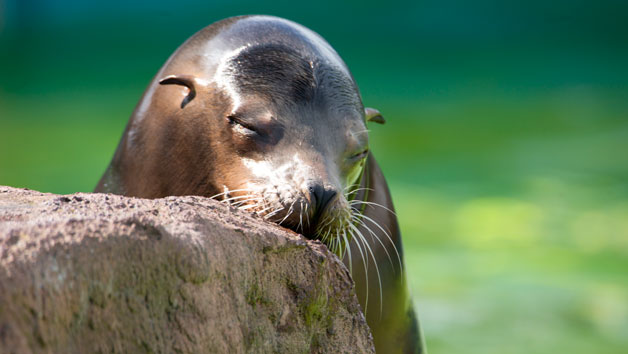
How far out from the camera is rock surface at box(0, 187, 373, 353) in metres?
1.12

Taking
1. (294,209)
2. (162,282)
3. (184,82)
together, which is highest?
(184,82)

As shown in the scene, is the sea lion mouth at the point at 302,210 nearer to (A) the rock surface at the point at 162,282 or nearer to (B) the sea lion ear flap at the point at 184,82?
(A) the rock surface at the point at 162,282

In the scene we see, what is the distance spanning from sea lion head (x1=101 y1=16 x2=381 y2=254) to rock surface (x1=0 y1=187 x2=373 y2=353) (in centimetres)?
41

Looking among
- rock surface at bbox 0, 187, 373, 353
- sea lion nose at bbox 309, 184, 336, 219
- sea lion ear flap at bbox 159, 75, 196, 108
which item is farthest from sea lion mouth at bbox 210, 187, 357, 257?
sea lion ear flap at bbox 159, 75, 196, 108

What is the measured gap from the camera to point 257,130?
2.35 metres

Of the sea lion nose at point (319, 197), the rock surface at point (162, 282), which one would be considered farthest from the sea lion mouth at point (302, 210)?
the rock surface at point (162, 282)

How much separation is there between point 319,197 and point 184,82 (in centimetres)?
82

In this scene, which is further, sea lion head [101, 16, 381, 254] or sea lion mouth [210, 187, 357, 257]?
sea lion head [101, 16, 381, 254]

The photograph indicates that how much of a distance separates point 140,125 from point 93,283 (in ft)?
5.45

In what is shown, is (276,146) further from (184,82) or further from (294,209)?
(184,82)

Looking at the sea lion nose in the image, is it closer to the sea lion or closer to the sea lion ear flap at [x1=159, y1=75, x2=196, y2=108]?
the sea lion

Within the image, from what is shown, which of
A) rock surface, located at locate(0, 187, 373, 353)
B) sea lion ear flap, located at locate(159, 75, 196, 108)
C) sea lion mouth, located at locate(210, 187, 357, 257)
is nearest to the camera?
rock surface, located at locate(0, 187, 373, 353)

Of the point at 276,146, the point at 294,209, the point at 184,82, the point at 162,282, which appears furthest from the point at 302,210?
the point at 184,82

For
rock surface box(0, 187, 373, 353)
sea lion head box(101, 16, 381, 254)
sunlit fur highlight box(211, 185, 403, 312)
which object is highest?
sea lion head box(101, 16, 381, 254)
